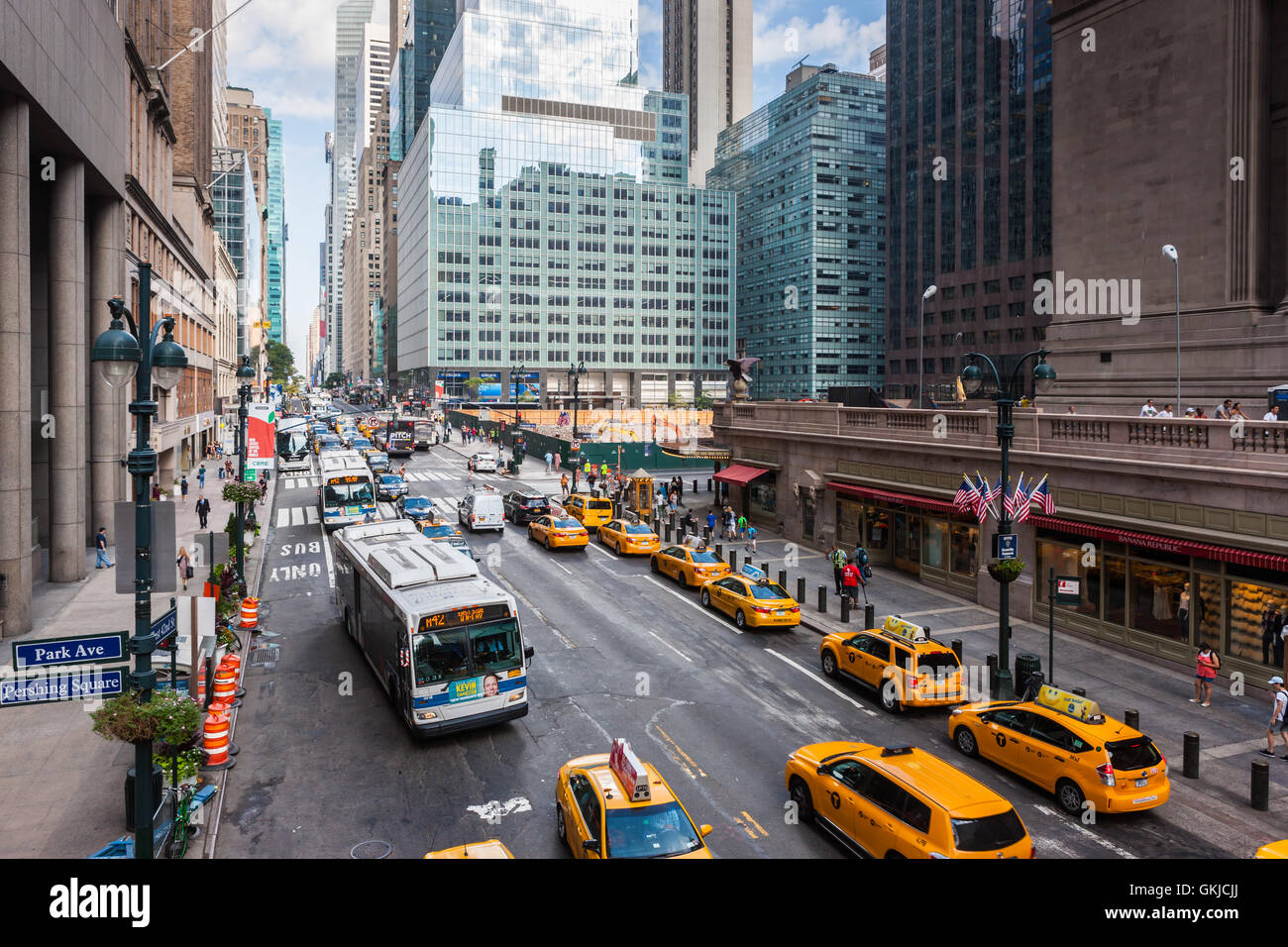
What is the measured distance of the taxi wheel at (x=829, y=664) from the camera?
2027cm

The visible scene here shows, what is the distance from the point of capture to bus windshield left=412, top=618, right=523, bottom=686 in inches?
609

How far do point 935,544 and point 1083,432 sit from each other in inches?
302

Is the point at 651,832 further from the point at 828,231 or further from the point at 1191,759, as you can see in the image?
the point at 828,231

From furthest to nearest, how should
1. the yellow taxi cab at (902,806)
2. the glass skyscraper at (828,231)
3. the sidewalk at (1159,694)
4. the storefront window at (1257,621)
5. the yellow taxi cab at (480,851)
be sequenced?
the glass skyscraper at (828,231), the storefront window at (1257,621), the sidewalk at (1159,694), the yellow taxi cab at (902,806), the yellow taxi cab at (480,851)

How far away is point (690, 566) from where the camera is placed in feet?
96.5

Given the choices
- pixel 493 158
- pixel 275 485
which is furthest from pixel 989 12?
pixel 275 485

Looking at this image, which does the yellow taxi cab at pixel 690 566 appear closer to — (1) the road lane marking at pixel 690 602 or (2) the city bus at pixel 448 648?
(1) the road lane marking at pixel 690 602

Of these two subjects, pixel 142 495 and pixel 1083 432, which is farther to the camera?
pixel 1083 432

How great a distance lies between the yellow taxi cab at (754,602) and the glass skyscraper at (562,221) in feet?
399

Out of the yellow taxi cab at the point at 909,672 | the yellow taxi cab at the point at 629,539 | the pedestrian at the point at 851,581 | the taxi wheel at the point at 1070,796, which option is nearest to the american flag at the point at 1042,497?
the yellow taxi cab at the point at 909,672

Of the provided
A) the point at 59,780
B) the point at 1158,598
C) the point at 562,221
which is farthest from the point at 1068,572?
the point at 562,221

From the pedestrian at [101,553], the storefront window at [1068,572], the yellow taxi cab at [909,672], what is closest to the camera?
the yellow taxi cab at [909,672]

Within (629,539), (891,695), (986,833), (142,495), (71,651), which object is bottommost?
(891,695)

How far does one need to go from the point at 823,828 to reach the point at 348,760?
328 inches
